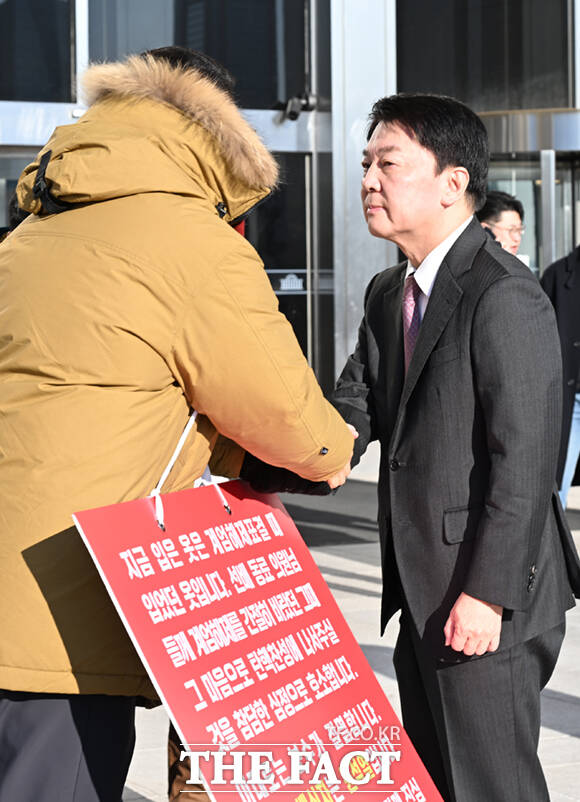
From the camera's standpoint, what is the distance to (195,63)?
247cm

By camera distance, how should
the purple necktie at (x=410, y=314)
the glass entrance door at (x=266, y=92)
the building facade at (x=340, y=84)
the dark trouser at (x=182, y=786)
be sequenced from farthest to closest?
the building facade at (x=340, y=84) → the glass entrance door at (x=266, y=92) → the dark trouser at (x=182, y=786) → the purple necktie at (x=410, y=314)

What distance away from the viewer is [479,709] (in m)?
2.67

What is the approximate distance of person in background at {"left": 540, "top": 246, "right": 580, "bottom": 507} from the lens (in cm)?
699

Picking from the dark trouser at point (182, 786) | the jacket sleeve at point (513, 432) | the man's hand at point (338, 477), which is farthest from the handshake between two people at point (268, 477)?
the dark trouser at point (182, 786)

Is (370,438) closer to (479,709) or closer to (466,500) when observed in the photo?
(466,500)

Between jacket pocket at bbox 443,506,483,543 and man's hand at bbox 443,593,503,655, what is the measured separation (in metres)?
0.13

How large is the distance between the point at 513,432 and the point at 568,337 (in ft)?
15.1

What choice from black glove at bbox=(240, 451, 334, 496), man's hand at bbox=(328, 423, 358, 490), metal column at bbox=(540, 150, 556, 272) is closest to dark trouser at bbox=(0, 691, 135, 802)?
black glove at bbox=(240, 451, 334, 496)

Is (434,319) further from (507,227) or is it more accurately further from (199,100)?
(507,227)

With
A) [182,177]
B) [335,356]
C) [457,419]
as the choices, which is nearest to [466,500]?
[457,419]

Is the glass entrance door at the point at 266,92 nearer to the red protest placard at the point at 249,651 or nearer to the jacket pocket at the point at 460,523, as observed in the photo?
the jacket pocket at the point at 460,523

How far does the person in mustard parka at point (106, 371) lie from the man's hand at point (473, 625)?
545 mm

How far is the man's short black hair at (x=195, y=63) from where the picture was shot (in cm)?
246

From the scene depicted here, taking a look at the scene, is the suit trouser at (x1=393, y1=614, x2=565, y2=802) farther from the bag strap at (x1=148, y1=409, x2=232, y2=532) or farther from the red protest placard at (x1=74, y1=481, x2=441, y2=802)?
the bag strap at (x1=148, y1=409, x2=232, y2=532)
